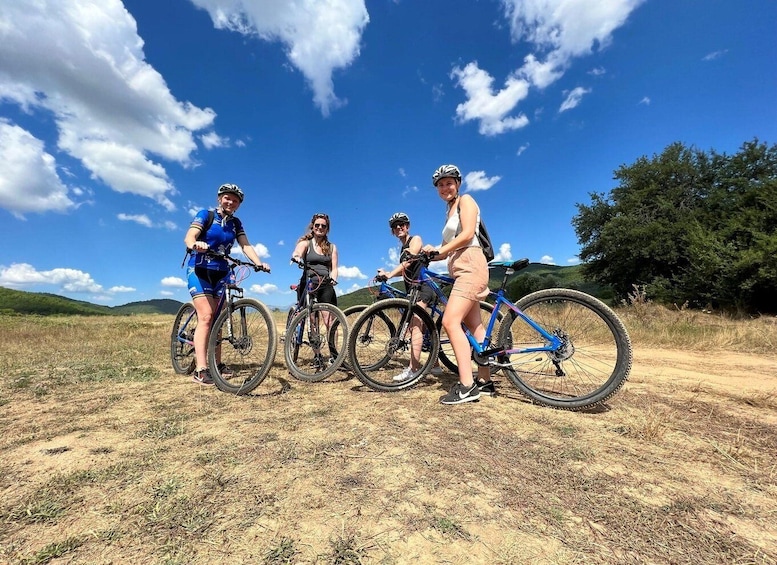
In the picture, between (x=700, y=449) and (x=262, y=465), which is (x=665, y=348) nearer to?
(x=700, y=449)

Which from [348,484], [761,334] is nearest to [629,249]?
[761,334]

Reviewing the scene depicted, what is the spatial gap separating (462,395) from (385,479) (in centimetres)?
161

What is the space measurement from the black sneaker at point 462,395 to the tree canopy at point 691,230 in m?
18.8

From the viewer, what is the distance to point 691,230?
2175cm

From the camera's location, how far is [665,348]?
6855 millimetres

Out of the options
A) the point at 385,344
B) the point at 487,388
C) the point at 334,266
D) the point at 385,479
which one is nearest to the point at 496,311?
the point at 487,388

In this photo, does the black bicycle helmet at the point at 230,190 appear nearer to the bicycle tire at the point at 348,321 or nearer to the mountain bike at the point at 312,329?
the mountain bike at the point at 312,329

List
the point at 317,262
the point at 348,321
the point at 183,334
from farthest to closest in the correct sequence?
the point at 183,334, the point at 317,262, the point at 348,321

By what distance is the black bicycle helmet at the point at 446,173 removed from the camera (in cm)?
370

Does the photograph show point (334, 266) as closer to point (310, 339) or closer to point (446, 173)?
point (310, 339)

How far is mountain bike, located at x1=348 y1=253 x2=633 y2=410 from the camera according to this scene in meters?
3.22

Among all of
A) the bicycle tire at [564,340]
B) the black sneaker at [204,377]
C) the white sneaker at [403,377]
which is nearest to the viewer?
the bicycle tire at [564,340]

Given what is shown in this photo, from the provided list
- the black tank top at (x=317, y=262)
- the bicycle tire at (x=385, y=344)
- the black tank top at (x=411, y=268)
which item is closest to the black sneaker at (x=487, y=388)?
the bicycle tire at (x=385, y=344)

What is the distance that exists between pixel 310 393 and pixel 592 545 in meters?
2.90
